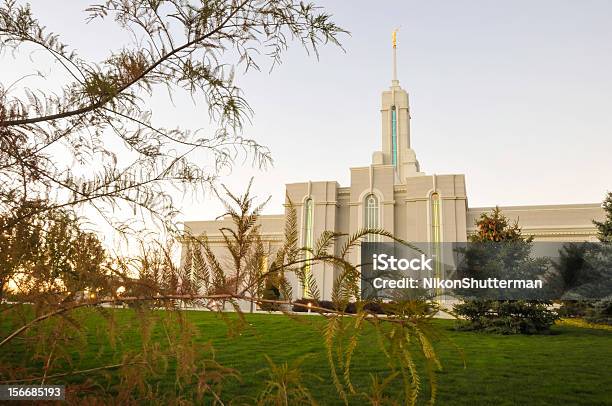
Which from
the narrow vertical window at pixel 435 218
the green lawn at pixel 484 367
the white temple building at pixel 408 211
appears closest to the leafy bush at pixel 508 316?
the green lawn at pixel 484 367

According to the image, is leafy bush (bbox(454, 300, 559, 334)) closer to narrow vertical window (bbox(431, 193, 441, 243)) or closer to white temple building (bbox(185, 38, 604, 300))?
white temple building (bbox(185, 38, 604, 300))

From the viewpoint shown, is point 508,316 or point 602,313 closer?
point 508,316

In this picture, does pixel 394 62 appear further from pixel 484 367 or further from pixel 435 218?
pixel 484 367

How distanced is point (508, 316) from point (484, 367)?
6.94m

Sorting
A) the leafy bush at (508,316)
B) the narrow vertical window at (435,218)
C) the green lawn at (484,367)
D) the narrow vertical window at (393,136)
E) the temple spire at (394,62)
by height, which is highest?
the temple spire at (394,62)

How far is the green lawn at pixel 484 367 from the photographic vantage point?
5.13 meters

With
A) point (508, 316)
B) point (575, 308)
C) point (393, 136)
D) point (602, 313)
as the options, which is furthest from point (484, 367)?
point (393, 136)

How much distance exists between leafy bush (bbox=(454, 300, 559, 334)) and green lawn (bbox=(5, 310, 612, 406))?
7.13 feet

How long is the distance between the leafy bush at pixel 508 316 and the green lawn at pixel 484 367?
2174mm

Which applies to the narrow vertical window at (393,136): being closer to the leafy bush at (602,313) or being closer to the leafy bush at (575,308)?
the leafy bush at (575,308)

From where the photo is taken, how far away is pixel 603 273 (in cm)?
1733

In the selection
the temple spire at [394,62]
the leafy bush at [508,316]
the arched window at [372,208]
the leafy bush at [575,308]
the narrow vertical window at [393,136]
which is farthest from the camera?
the temple spire at [394,62]

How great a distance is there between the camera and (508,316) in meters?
13.1

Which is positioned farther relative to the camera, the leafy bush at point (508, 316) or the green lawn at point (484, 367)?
the leafy bush at point (508, 316)
